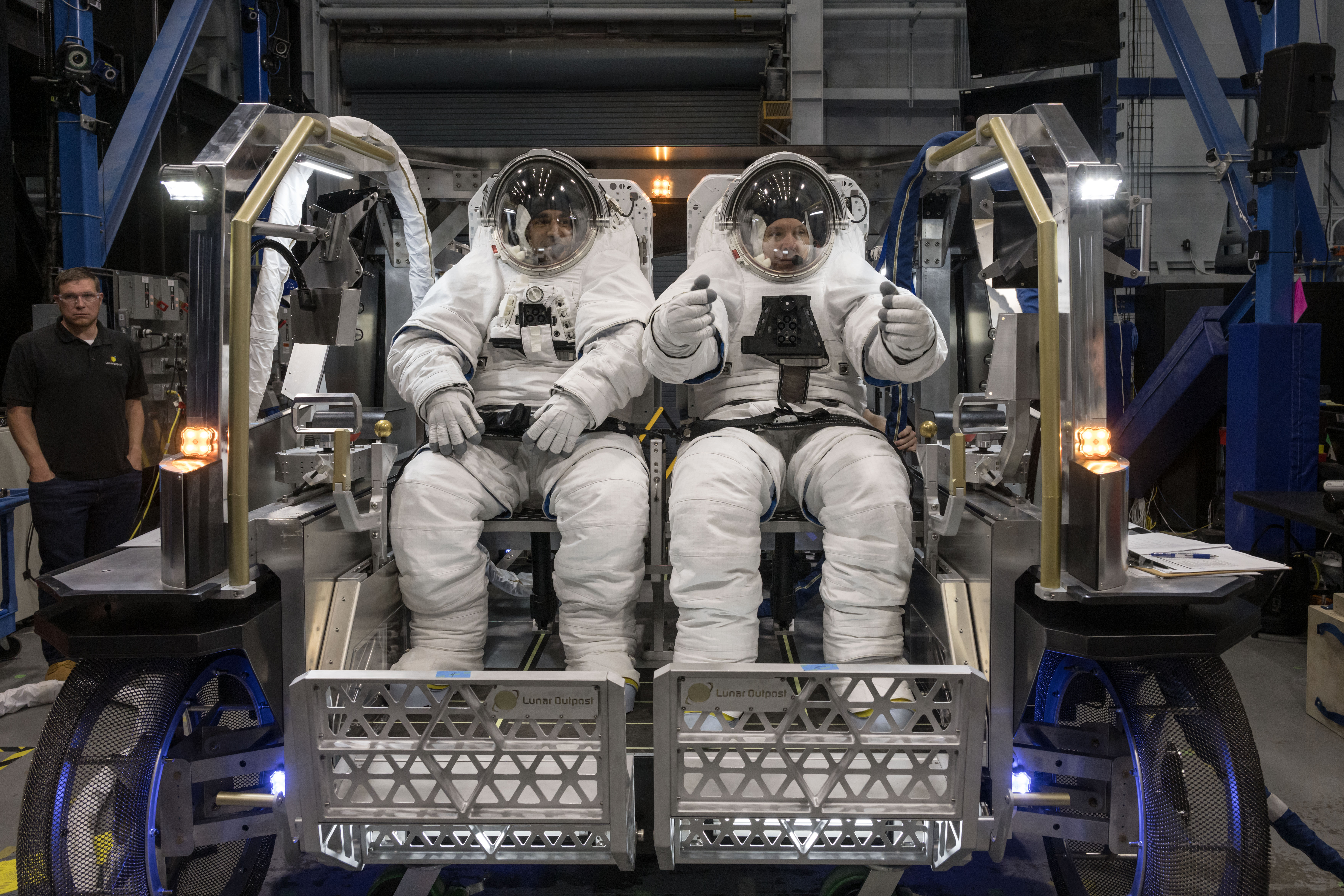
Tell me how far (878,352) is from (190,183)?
Result: 5.82 feet

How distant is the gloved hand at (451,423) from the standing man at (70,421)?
234 centimetres

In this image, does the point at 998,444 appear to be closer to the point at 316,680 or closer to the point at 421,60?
the point at 316,680

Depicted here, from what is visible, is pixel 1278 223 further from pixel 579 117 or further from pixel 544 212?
pixel 579 117

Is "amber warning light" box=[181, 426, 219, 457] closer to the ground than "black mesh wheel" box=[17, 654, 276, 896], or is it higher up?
higher up

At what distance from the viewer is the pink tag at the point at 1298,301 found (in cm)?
506

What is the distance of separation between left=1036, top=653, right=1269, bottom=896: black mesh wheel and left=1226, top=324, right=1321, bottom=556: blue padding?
11.5ft

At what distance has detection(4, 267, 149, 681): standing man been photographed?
12.9 ft

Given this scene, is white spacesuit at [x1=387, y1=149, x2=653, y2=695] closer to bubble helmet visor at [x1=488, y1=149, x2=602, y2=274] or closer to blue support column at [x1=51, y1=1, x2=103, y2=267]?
bubble helmet visor at [x1=488, y1=149, x2=602, y2=274]

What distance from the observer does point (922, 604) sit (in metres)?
2.45

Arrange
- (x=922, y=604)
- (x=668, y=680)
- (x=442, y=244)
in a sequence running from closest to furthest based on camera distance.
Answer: (x=668, y=680) < (x=922, y=604) < (x=442, y=244)

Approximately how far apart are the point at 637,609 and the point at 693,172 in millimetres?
1787

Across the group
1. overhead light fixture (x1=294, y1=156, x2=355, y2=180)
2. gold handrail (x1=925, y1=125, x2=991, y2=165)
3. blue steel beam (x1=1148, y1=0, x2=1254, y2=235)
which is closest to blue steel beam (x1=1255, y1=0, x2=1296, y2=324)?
blue steel beam (x1=1148, y1=0, x2=1254, y2=235)

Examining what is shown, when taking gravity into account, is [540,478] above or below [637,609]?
above

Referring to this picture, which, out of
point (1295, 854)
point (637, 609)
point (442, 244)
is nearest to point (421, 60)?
point (442, 244)
